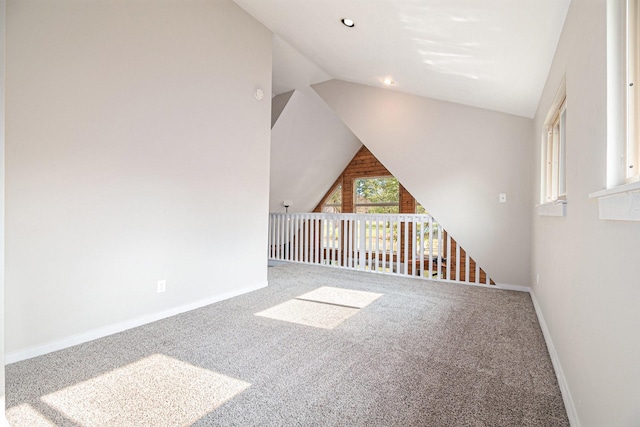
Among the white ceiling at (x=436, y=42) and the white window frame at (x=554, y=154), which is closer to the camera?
the white ceiling at (x=436, y=42)

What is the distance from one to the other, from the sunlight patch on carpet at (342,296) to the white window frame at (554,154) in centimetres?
184

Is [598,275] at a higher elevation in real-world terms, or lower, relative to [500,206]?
lower

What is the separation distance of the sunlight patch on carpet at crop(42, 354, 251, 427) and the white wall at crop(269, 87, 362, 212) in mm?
4252

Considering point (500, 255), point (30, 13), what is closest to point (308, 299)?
point (500, 255)

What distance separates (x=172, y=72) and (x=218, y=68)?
1.74 feet

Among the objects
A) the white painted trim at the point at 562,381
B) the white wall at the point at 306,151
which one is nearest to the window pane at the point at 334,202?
the white wall at the point at 306,151

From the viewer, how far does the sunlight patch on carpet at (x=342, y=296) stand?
10.5 ft

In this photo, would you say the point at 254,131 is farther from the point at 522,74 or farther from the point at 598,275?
the point at 598,275

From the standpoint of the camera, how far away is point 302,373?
176cm

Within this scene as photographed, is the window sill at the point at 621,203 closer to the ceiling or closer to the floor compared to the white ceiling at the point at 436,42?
closer to the floor

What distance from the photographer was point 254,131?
139 inches

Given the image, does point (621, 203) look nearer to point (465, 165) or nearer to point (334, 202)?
point (465, 165)

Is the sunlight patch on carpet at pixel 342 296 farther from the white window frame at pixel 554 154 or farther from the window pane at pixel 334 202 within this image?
the window pane at pixel 334 202

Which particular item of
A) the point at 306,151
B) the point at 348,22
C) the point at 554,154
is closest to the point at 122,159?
the point at 348,22
